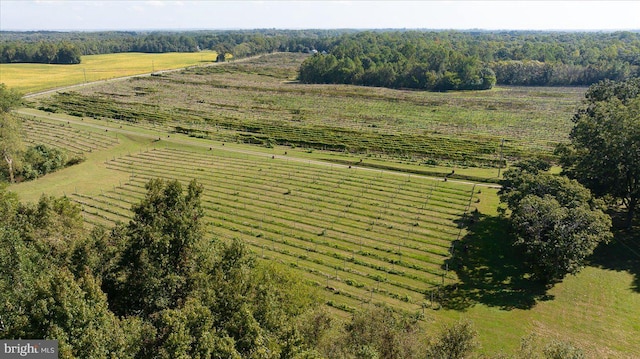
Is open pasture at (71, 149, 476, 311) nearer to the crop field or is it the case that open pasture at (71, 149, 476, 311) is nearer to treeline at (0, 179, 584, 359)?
treeline at (0, 179, 584, 359)

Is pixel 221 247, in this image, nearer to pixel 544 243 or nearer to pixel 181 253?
pixel 181 253

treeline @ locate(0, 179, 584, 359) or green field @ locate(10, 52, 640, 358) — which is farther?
green field @ locate(10, 52, 640, 358)

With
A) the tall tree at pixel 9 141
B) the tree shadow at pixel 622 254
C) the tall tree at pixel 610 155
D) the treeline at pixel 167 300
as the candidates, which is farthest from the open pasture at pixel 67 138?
the tree shadow at pixel 622 254

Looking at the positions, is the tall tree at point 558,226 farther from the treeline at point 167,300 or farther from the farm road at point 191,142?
the farm road at point 191,142

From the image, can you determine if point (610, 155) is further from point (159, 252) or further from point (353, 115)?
point (353, 115)

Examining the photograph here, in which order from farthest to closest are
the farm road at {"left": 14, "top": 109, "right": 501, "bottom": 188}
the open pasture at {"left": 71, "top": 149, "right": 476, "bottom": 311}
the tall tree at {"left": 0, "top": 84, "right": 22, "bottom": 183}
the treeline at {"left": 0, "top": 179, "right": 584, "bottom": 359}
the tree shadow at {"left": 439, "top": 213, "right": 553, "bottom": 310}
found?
the farm road at {"left": 14, "top": 109, "right": 501, "bottom": 188} → the tall tree at {"left": 0, "top": 84, "right": 22, "bottom": 183} → the open pasture at {"left": 71, "top": 149, "right": 476, "bottom": 311} → the tree shadow at {"left": 439, "top": 213, "right": 553, "bottom": 310} → the treeline at {"left": 0, "top": 179, "right": 584, "bottom": 359}

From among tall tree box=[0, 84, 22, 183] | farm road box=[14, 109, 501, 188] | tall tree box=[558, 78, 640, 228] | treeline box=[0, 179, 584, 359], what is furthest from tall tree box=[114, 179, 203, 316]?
tall tree box=[0, 84, 22, 183]

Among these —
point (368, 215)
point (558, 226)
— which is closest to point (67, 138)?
point (368, 215)

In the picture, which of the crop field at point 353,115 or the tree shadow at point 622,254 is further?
the crop field at point 353,115
